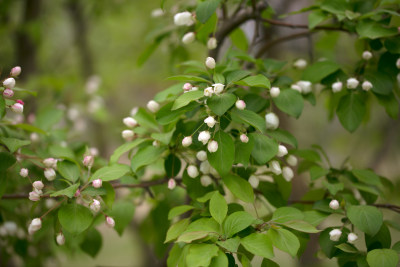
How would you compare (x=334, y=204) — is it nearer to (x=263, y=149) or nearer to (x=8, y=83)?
(x=263, y=149)

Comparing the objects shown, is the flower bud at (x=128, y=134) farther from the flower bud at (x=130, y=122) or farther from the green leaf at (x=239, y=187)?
the green leaf at (x=239, y=187)

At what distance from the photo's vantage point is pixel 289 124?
3.07 meters

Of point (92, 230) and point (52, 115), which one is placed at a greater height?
point (52, 115)

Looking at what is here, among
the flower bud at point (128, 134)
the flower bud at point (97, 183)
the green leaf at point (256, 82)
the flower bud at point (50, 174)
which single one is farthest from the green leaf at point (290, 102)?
the flower bud at point (50, 174)

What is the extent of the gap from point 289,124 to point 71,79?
5.77ft

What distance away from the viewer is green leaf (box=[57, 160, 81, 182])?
52.7 inches

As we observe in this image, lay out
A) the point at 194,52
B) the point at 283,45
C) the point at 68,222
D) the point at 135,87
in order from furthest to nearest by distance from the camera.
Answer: the point at 135,87 < the point at 194,52 < the point at 283,45 < the point at 68,222

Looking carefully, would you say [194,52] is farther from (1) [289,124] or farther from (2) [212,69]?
(2) [212,69]

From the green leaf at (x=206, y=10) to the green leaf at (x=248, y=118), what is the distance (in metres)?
0.37

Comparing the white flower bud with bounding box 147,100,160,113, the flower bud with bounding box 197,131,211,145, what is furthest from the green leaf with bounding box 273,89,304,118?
the white flower bud with bounding box 147,100,160,113

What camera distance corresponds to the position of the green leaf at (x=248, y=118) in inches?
46.0

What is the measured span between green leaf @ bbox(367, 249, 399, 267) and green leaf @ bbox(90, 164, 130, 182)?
33.0 inches

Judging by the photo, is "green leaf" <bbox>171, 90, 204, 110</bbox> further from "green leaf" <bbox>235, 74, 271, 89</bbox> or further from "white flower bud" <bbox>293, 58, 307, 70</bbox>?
"white flower bud" <bbox>293, 58, 307, 70</bbox>

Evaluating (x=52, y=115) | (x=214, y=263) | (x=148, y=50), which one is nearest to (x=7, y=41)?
(x=52, y=115)
